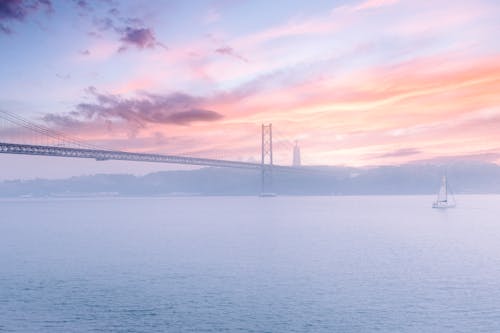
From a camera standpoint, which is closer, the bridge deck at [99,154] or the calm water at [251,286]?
the calm water at [251,286]

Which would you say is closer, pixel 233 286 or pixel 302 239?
pixel 233 286

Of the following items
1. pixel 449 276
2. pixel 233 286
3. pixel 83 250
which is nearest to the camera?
pixel 233 286

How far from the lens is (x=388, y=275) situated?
26562 millimetres

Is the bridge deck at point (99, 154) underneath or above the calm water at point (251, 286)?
above

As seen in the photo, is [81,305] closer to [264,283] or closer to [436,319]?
[264,283]

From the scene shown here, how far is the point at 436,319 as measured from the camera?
18438 mm

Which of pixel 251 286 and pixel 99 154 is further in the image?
pixel 99 154

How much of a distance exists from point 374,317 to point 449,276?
960 centimetres

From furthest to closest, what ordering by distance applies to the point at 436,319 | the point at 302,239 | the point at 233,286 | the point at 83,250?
the point at 302,239 < the point at 83,250 < the point at 233,286 < the point at 436,319

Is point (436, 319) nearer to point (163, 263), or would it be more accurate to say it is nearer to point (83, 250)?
point (163, 263)

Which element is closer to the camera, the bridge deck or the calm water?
the calm water

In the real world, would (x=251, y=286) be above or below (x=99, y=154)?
below

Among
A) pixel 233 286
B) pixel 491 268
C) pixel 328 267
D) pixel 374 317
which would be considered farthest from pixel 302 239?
pixel 374 317

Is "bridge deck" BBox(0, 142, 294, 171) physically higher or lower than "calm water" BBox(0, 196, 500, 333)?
higher
